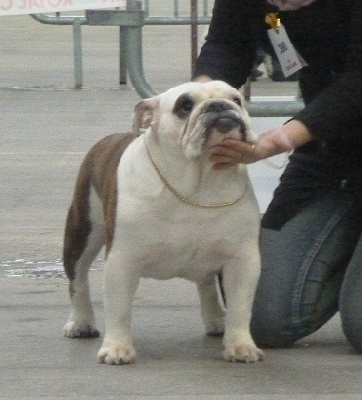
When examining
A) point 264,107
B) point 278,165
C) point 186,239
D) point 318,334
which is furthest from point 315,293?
point 278,165

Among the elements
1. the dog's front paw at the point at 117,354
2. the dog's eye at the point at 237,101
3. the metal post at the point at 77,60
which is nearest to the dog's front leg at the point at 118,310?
the dog's front paw at the point at 117,354

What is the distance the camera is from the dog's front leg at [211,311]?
538cm

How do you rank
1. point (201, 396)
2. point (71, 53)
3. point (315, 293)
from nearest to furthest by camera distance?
point (201, 396) → point (315, 293) → point (71, 53)

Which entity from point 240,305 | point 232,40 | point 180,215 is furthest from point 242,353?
point 232,40

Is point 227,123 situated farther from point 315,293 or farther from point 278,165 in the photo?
point 278,165

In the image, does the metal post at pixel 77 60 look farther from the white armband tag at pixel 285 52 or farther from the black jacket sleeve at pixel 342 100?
the black jacket sleeve at pixel 342 100

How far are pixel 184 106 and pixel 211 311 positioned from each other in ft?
3.50

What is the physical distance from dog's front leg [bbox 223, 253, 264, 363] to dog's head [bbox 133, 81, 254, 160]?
49 cm

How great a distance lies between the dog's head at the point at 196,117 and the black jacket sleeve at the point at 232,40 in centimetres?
59

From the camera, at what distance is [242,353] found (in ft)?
16.0

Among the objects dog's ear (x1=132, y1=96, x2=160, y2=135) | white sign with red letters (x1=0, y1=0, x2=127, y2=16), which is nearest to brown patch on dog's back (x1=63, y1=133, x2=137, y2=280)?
dog's ear (x1=132, y1=96, x2=160, y2=135)

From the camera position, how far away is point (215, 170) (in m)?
4.77

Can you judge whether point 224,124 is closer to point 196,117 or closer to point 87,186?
point 196,117

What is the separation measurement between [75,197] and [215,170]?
81 centimetres
